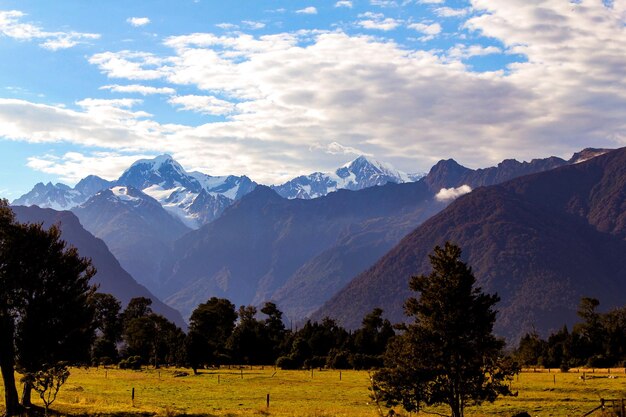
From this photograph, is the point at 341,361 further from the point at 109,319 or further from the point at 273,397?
the point at 273,397

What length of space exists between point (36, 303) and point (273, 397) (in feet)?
103

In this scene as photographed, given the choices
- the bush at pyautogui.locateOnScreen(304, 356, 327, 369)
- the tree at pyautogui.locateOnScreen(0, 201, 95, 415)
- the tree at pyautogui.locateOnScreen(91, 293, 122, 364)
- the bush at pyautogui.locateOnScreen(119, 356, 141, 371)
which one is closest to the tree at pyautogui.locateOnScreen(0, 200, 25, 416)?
the tree at pyautogui.locateOnScreen(0, 201, 95, 415)

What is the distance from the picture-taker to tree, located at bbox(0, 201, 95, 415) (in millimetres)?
51125

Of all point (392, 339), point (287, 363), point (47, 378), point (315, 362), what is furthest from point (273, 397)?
point (315, 362)

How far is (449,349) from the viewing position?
45938 millimetres

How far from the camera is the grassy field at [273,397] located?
5566cm

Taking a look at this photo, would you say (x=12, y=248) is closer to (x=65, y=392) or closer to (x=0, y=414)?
(x=0, y=414)

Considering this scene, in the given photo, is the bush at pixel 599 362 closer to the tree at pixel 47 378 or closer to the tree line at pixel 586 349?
the tree line at pixel 586 349

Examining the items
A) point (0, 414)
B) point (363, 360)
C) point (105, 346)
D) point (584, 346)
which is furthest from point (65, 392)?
point (584, 346)

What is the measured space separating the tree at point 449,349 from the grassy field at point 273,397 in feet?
28.3

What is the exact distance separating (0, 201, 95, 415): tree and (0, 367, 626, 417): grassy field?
15.7 ft

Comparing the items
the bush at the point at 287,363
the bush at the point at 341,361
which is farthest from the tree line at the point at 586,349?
the bush at the point at 287,363

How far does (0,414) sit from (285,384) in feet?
167

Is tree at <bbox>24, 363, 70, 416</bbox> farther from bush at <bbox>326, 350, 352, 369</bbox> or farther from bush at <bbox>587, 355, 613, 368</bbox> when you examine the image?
bush at <bbox>587, 355, 613, 368</bbox>
